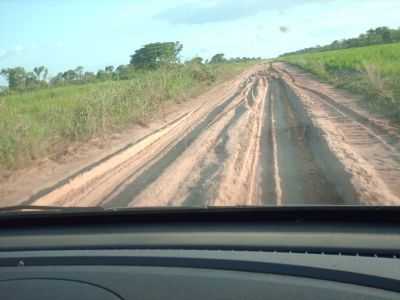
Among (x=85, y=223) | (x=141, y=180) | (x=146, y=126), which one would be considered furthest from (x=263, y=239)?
(x=146, y=126)

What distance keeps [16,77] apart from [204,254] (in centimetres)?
4400

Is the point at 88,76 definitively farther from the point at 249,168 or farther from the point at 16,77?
the point at 249,168

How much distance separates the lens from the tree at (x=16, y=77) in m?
43.4

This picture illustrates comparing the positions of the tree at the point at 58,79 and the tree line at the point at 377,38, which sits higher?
the tree line at the point at 377,38

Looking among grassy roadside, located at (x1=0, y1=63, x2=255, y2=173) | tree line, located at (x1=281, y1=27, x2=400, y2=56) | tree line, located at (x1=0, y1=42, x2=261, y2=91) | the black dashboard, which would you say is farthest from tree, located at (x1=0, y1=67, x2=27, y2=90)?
tree line, located at (x1=281, y1=27, x2=400, y2=56)

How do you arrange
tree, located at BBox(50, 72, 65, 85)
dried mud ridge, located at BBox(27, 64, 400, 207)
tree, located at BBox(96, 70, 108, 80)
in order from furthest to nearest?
tree, located at BBox(50, 72, 65, 85)
tree, located at BBox(96, 70, 108, 80)
dried mud ridge, located at BBox(27, 64, 400, 207)

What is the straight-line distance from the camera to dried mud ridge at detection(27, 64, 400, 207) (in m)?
7.45

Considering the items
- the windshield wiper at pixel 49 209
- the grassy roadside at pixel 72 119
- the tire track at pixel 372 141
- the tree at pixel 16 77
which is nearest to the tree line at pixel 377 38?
the tree at pixel 16 77

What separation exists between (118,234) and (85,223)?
36 centimetres

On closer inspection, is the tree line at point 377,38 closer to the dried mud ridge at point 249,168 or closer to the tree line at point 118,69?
the tree line at point 118,69

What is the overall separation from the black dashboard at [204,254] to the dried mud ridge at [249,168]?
1.58 meters

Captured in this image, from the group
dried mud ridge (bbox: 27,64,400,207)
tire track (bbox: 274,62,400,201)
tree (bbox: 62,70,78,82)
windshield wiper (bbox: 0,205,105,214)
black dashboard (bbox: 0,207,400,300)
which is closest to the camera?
black dashboard (bbox: 0,207,400,300)

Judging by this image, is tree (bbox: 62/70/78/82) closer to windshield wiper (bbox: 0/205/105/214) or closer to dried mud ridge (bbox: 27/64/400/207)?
dried mud ridge (bbox: 27/64/400/207)

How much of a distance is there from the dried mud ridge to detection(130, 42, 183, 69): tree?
78.9ft
